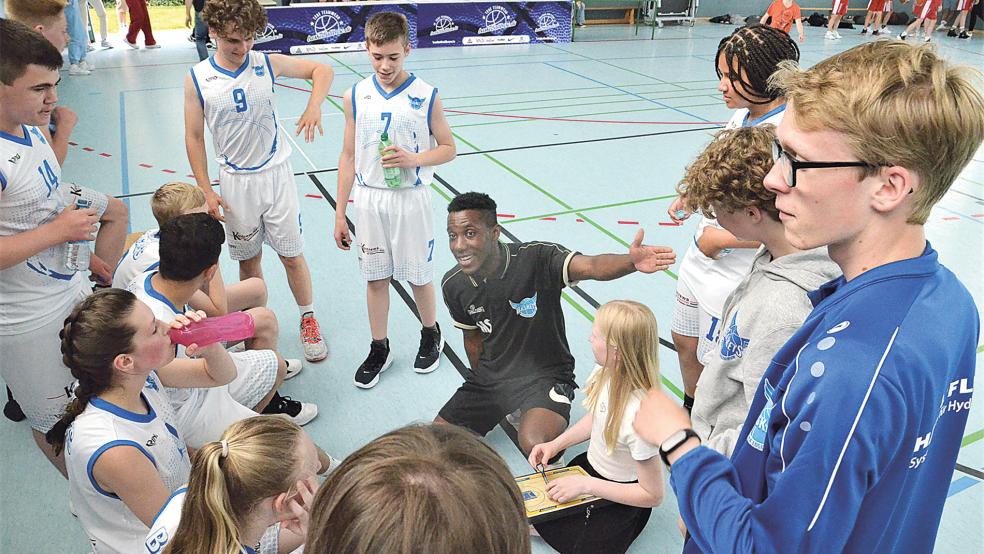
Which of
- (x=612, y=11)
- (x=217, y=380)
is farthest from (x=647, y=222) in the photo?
(x=612, y=11)

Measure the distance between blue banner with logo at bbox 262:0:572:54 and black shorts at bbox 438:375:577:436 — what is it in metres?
10.4

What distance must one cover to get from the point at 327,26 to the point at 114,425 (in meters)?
12.2

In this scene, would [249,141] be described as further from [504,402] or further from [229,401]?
[504,402]

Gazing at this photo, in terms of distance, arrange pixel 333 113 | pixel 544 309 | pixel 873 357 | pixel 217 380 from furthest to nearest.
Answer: pixel 333 113, pixel 544 309, pixel 217 380, pixel 873 357

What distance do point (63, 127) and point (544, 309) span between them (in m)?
2.65

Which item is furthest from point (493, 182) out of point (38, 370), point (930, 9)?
point (930, 9)

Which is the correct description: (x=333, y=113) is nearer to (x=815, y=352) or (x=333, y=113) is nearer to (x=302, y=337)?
(x=302, y=337)

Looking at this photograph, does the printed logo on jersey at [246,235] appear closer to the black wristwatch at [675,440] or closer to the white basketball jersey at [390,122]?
the white basketball jersey at [390,122]

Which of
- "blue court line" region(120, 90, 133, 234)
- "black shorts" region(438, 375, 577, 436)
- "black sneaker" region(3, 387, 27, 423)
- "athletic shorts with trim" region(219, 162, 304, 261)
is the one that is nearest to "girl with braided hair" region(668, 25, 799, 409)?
"black shorts" region(438, 375, 577, 436)

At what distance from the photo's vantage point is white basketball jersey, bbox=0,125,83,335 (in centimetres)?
263

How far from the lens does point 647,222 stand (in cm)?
599

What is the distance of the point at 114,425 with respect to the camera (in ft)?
7.22

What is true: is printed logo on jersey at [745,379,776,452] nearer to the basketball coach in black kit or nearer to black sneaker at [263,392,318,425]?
the basketball coach in black kit

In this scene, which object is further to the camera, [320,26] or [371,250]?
[320,26]
